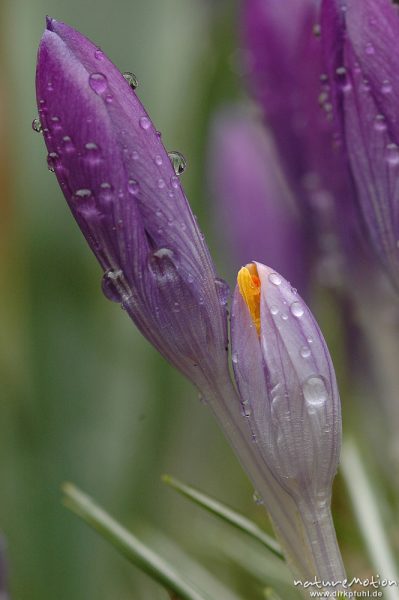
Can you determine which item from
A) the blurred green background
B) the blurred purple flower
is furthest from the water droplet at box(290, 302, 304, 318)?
the blurred green background

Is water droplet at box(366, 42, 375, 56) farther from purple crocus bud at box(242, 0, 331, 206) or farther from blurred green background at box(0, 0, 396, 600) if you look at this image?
blurred green background at box(0, 0, 396, 600)

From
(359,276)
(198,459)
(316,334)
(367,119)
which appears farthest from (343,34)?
(198,459)

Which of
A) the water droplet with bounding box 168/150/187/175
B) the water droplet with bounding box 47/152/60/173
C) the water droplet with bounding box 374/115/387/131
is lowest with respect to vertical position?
the water droplet with bounding box 374/115/387/131

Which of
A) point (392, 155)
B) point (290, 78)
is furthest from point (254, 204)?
point (392, 155)

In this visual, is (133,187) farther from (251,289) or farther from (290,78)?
(290,78)

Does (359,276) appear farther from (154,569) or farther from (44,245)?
(44,245)

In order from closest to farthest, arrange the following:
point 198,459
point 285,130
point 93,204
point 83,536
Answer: point 93,204, point 285,130, point 83,536, point 198,459

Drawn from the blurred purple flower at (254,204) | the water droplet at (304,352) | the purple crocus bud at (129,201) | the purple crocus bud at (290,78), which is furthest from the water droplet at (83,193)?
the blurred purple flower at (254,204)
